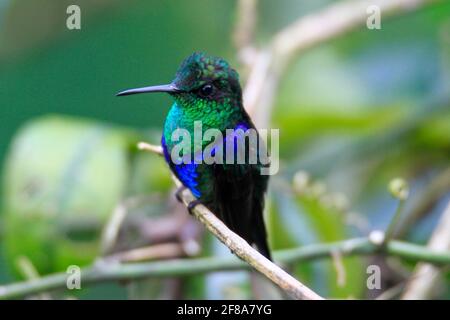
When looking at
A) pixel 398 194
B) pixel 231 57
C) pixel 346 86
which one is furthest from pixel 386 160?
pixel 398 194

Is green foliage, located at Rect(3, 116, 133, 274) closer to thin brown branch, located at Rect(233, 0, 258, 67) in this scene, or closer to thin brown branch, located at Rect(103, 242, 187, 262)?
thin brown branch, located at Rect(103, 242, 187, 262)

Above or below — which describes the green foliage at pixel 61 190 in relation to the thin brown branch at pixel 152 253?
above

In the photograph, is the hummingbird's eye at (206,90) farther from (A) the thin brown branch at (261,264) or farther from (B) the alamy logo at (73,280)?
(B) the alamy logo at (73,280)

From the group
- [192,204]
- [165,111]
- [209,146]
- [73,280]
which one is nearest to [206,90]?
[209,146]

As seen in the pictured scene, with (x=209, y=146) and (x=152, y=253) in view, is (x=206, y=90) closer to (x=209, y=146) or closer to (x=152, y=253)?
(x=209, y=146)

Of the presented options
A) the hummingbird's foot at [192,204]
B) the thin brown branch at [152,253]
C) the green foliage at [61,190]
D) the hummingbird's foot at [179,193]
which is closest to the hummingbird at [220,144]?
the hummingbird's foot at [192,204]

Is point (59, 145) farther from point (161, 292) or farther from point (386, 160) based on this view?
point (386, 160)

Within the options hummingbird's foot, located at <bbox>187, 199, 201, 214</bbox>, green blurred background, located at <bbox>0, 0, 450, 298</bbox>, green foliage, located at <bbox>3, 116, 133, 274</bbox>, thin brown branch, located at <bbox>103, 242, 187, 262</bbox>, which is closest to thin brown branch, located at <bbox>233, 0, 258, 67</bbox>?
green blurred background, located at <bbox>0, 0, 450, 298</bbox>
